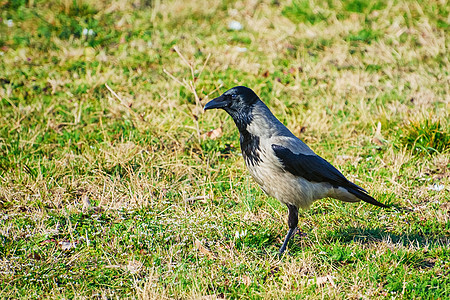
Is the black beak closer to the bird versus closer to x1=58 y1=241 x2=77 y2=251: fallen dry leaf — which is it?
the bird

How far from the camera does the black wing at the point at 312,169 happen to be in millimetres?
3865

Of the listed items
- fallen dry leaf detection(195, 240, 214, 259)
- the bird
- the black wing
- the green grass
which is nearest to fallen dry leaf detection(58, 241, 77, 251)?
the green grass

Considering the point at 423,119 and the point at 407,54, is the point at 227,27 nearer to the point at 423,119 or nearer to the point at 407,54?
the point at 407,54

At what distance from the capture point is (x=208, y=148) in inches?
207

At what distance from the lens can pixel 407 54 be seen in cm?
720

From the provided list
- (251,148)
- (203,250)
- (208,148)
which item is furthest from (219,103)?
(208,148)

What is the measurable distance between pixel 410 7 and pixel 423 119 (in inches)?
149

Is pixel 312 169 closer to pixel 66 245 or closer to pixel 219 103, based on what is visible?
pixel 219 103

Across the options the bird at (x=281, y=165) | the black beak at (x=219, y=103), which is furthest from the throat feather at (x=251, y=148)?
the black beak at (x=219, y=103)

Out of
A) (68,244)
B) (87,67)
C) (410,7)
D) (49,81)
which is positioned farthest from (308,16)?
(68,244)

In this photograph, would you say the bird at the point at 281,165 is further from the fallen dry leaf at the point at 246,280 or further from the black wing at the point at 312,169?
the fallen dry leaf at the point at 246,280

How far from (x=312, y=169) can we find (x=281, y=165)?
10.6 inches

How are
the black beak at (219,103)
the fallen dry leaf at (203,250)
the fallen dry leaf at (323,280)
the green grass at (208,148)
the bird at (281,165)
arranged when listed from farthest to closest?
the black beak at (219,103)
the bird at (281,165)
the fallen dry leaf at (203,250)
the green grass at (208,148)
the fallen dry leaf at (323,280)

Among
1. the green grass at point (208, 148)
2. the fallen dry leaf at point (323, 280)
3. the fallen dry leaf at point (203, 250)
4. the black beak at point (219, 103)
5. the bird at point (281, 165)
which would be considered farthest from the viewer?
the black beak at point (219, 103)
